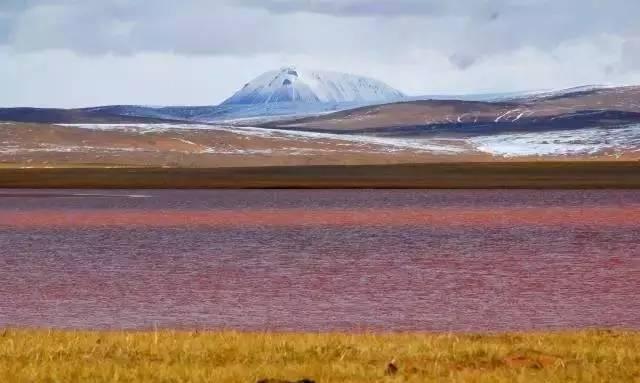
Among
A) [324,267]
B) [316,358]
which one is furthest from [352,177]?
[316,358]

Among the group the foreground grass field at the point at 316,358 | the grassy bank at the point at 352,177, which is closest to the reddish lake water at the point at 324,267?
the foreground grass field at the point at 316,358

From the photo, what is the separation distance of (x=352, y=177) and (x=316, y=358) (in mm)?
85361

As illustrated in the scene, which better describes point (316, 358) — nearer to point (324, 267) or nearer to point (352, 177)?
point (324, 267)

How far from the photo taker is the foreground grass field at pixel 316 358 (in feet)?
38.3

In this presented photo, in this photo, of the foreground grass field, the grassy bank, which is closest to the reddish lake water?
the foreground grass field

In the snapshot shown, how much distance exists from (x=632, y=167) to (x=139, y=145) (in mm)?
85165

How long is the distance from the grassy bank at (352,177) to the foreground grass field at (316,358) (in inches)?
2721

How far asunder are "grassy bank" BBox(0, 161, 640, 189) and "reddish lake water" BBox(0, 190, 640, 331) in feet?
88.3

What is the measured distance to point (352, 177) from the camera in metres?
98.2

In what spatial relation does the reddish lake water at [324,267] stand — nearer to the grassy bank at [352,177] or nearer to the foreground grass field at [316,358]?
the foreground grass field at [316,358]

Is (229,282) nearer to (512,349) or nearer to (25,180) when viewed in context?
(512,349)

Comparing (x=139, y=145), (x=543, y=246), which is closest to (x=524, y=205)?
(x=543, y=246)

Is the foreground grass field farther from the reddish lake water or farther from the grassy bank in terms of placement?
the grassy bank

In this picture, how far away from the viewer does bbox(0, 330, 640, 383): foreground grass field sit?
1168 centimetres
